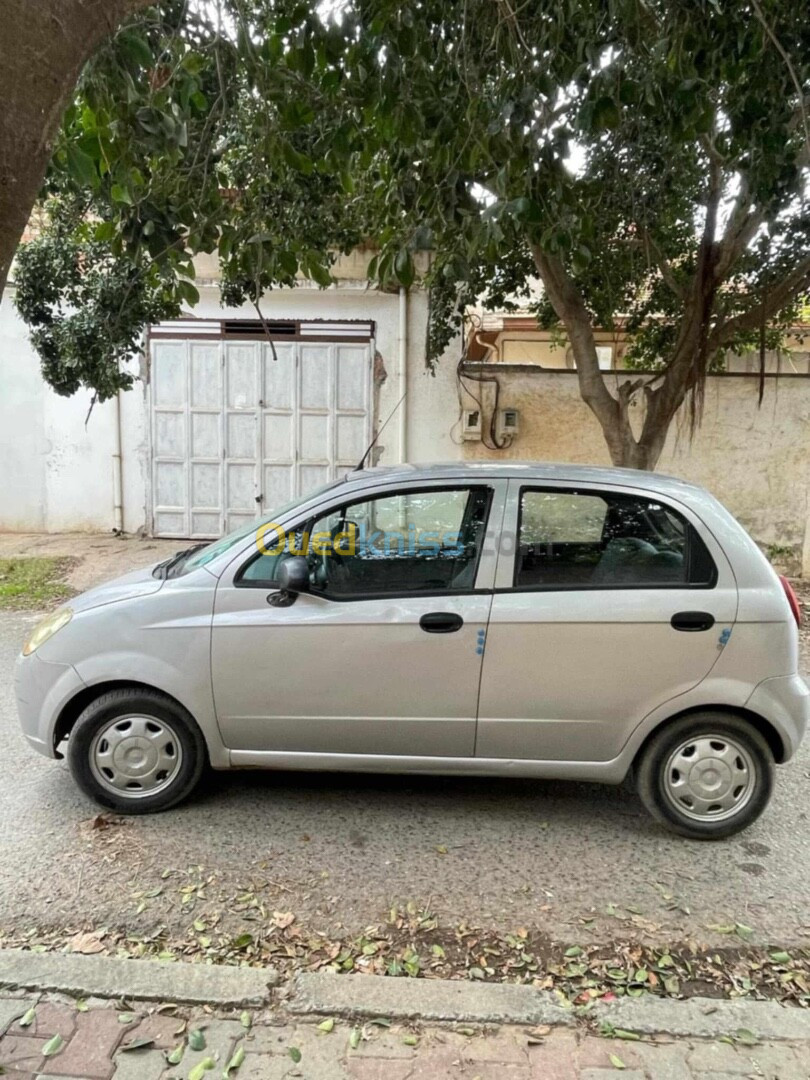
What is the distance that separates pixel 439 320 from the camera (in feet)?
28.3

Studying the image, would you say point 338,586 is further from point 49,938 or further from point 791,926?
point 791,926

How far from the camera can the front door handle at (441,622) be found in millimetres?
3129

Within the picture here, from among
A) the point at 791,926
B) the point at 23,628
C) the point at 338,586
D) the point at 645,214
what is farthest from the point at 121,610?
the point at 645,214

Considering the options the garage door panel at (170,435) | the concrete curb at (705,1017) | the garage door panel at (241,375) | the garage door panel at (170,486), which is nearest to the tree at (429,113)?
the concrete curb at (705,1017)

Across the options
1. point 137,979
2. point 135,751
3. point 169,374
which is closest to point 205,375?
point 169,374

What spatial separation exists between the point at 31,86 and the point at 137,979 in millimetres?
2614

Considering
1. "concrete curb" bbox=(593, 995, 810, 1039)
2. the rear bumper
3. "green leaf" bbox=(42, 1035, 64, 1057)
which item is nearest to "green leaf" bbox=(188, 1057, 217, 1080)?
"green leaf" bbox=(42, 1035, 64, 1057)

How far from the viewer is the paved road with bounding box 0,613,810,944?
2738 mm

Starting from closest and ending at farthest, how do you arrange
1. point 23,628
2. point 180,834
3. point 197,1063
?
point 197,1063 → point 180,834 → point 23,628

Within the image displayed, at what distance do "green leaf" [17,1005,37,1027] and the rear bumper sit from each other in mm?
2901

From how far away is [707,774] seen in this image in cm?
320

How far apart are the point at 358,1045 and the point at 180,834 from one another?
141 cm

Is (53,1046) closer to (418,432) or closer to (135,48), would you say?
(135,48)

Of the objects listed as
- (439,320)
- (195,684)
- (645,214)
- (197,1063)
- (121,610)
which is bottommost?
(197,1063)
